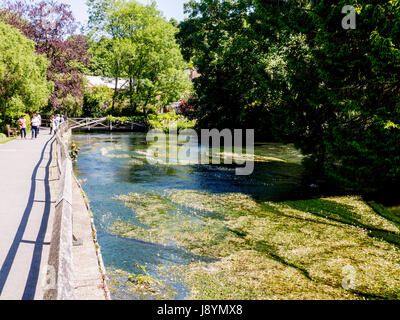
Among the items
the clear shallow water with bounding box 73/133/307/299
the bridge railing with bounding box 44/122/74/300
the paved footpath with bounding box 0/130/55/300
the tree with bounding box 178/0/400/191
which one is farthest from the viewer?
the tree with bounding box 178/0/400/191

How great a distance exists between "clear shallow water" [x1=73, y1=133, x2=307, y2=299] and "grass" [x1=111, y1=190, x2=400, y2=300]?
31 cm

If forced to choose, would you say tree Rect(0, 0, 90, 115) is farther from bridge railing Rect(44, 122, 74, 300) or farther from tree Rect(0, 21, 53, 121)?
bridge railing Rect(44, 122, 74, 300)

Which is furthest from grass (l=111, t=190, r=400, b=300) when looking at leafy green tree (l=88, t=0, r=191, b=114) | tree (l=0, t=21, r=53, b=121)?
leafy green tree (l=88, t=0, r=191, b=114)

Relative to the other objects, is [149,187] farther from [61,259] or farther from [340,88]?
[61,259]

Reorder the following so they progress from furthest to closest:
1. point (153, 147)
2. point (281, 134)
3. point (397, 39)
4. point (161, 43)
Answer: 1. point (161, 43)
2. point (153, 147)
3. point (281, 134)
4. point (397, 39)

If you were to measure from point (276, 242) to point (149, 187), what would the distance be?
281 inches

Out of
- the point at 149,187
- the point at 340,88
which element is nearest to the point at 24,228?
the point at 149,187

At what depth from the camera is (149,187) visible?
49.0 ft

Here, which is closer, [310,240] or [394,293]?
[394,293]

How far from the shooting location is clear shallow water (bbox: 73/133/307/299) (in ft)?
25.7

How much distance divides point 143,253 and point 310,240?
4.34 metres
